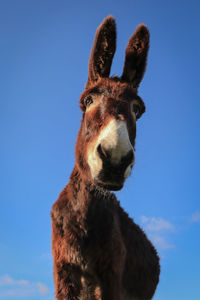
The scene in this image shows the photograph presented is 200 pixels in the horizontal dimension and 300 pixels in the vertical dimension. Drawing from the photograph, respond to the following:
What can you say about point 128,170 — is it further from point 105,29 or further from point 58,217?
point 105,29

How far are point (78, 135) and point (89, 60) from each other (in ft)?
3.95

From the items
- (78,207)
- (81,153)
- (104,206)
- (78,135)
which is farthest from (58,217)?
(78,135)

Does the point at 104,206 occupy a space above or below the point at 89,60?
below

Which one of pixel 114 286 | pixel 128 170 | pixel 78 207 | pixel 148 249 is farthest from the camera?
pixel 148 249

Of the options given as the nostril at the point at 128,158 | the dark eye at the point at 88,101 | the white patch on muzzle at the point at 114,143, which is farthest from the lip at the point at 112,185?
the dark eye at the point at 88,101

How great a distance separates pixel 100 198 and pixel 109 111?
50.3 inches

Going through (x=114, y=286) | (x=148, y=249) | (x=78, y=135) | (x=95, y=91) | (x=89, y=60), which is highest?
(x=89, y=60)

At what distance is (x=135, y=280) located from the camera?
427cm

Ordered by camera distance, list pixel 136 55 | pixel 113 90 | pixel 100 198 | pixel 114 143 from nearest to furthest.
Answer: pixel 114 143, pixel 113 90, pixel 100 198, pixel 136 55

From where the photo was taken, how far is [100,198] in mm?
3900

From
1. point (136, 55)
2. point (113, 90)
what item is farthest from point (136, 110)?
point (136, 55)

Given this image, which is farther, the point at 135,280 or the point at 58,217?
the point at 135,280

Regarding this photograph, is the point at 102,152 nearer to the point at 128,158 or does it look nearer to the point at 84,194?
the point at 128,158

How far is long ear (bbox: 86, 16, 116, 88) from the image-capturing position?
4199 mm
